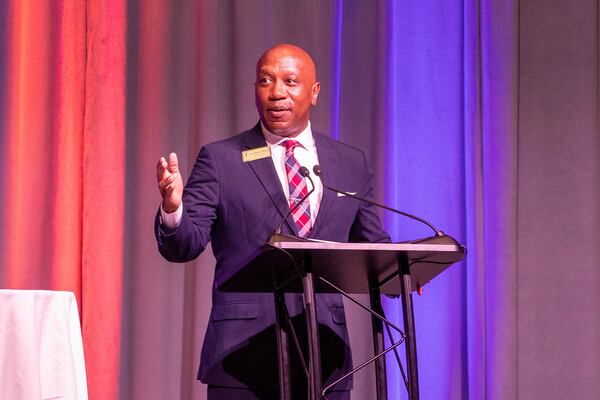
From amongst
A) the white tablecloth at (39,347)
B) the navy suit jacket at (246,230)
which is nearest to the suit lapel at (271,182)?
the navy suit jacket at (246,230)

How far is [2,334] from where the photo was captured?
2277 mm

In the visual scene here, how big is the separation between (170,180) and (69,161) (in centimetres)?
195

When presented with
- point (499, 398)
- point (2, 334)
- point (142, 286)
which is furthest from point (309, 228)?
point (499, 398)

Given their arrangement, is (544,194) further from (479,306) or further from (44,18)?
(44,18)

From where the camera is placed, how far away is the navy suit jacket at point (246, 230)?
216 cm

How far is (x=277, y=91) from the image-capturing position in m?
2.45

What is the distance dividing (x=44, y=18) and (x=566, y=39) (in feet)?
8.03

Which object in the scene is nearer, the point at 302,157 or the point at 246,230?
the point at 246,230

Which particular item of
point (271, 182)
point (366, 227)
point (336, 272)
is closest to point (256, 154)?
point (271, 182)

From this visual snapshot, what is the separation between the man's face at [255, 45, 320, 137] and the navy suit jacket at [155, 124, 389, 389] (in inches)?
2.7

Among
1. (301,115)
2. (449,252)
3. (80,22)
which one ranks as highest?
(80,22)

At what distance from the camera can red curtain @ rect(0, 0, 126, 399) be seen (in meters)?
3.61

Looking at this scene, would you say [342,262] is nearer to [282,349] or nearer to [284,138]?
[282,349]

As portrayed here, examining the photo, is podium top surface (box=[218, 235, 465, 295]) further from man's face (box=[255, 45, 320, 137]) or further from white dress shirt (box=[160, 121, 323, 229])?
man's face (box=[255, 45, 320, 137])
